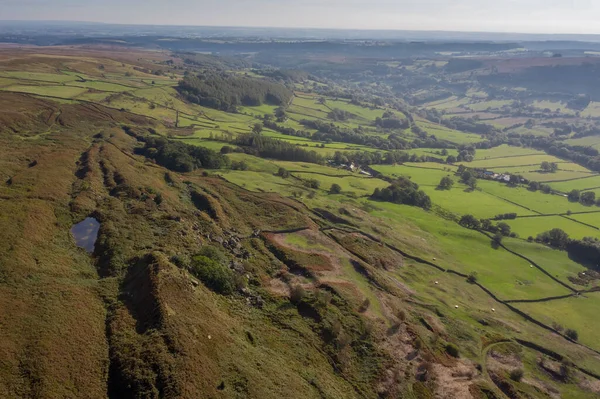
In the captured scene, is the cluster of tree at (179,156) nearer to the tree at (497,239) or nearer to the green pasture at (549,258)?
the tree at (497,239)

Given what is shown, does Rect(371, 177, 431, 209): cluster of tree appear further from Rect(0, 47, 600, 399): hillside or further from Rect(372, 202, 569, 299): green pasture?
Rect(372, 202, 569, 299): green pasture

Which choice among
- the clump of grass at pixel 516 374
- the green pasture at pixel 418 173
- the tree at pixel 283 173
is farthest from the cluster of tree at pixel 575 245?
the tree at pixel 283 173

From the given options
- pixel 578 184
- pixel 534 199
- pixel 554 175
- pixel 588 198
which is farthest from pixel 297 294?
pixel 554 175

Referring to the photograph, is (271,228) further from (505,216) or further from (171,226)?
(505,216)

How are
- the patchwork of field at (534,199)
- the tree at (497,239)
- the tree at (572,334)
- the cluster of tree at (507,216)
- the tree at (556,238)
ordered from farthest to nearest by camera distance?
the patchwork of field at (534,199)
the cluster of tree at (507,216)
the tree at (556,238)
the tree at (497,239)
the tree at (572,334)

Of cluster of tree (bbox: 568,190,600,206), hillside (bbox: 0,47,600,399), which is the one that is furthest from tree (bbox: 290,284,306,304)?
cluster of tree (bbox: 568,190,600,206)

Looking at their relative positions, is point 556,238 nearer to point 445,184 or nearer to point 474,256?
point 474,256
